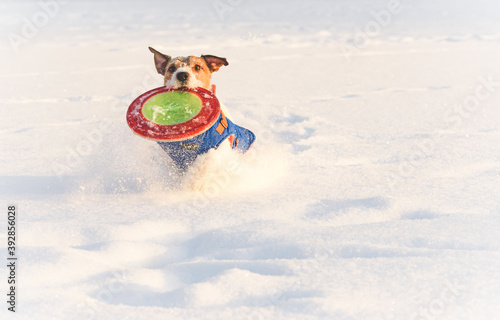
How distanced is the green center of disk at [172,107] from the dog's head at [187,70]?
0.09m

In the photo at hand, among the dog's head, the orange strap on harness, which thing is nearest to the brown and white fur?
the dog's head

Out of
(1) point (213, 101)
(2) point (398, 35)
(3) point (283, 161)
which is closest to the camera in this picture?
(1) point (213, 101)

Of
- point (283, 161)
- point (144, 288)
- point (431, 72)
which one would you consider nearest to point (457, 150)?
point (283, 161)

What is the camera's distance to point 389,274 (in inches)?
79.6

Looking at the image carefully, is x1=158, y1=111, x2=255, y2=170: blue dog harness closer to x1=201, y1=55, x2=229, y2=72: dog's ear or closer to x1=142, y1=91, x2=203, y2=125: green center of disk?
A: x1=142, y1=91, x2=203, y2=125: green center of disk

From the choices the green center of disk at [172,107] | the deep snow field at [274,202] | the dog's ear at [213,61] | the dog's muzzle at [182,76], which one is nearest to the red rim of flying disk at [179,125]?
the green center of disk at [172,107]

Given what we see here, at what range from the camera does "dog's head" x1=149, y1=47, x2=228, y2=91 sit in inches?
127

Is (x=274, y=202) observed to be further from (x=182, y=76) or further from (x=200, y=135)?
(x=182, y=76)

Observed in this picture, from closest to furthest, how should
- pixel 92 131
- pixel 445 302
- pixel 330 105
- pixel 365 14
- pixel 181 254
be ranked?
pixel 445 302 → pixel 181 254 → pixel 92 131 → pixel 330 105 → pixel 365 14

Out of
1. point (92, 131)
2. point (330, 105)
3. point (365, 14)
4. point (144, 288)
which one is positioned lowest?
point (144, 288)

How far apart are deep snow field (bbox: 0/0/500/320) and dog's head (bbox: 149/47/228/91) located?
1.77ft

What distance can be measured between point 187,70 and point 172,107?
0.31m

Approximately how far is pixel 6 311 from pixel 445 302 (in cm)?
168

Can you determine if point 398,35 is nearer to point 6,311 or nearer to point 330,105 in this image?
point 330,105
